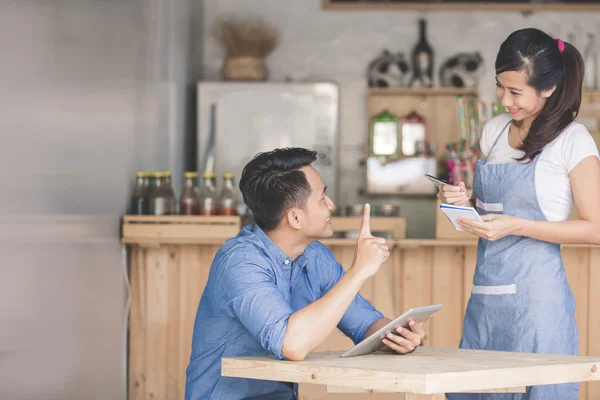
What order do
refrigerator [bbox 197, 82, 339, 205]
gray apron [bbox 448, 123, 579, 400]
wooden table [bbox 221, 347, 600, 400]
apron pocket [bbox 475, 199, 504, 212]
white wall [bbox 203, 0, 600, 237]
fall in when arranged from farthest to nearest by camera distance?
1. white wall [bbox 203, 0, 600, 237]
2. refrigerator [bbox 197, 82, 339, 205]
3. apron pocket [bbox 475, 199, 504, 212]
4. gray apron [bbox 448, 123, 579, 400]
5. wooden table [bbox 221, 347, 600, 400]

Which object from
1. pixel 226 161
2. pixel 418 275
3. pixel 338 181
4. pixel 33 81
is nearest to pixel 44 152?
pixel 33 81

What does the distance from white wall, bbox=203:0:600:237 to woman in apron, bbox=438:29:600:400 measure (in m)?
3.64

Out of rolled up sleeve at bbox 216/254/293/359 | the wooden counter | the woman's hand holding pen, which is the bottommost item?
the wooden counter

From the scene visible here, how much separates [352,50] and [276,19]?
579mm

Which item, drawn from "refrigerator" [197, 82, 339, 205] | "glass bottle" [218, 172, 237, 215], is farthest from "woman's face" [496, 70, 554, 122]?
"refrigerator" [197, 82, 339, 205]

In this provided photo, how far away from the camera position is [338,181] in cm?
612

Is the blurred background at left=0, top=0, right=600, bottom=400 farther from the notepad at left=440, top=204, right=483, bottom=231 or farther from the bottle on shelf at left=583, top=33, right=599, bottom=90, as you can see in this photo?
the notepad at left=440, top=204, right=483, bottom=231

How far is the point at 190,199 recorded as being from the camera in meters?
Result: 3.77

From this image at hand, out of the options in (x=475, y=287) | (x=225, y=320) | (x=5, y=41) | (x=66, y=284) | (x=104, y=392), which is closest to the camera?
(x=225, y=320)

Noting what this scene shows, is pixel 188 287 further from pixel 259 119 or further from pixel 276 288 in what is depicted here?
pixel 259 119

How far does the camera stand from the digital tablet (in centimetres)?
190

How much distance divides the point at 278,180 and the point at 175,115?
9.90 feet

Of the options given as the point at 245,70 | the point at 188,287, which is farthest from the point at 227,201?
the point at 245,70

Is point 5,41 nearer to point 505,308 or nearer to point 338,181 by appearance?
point 505,308
